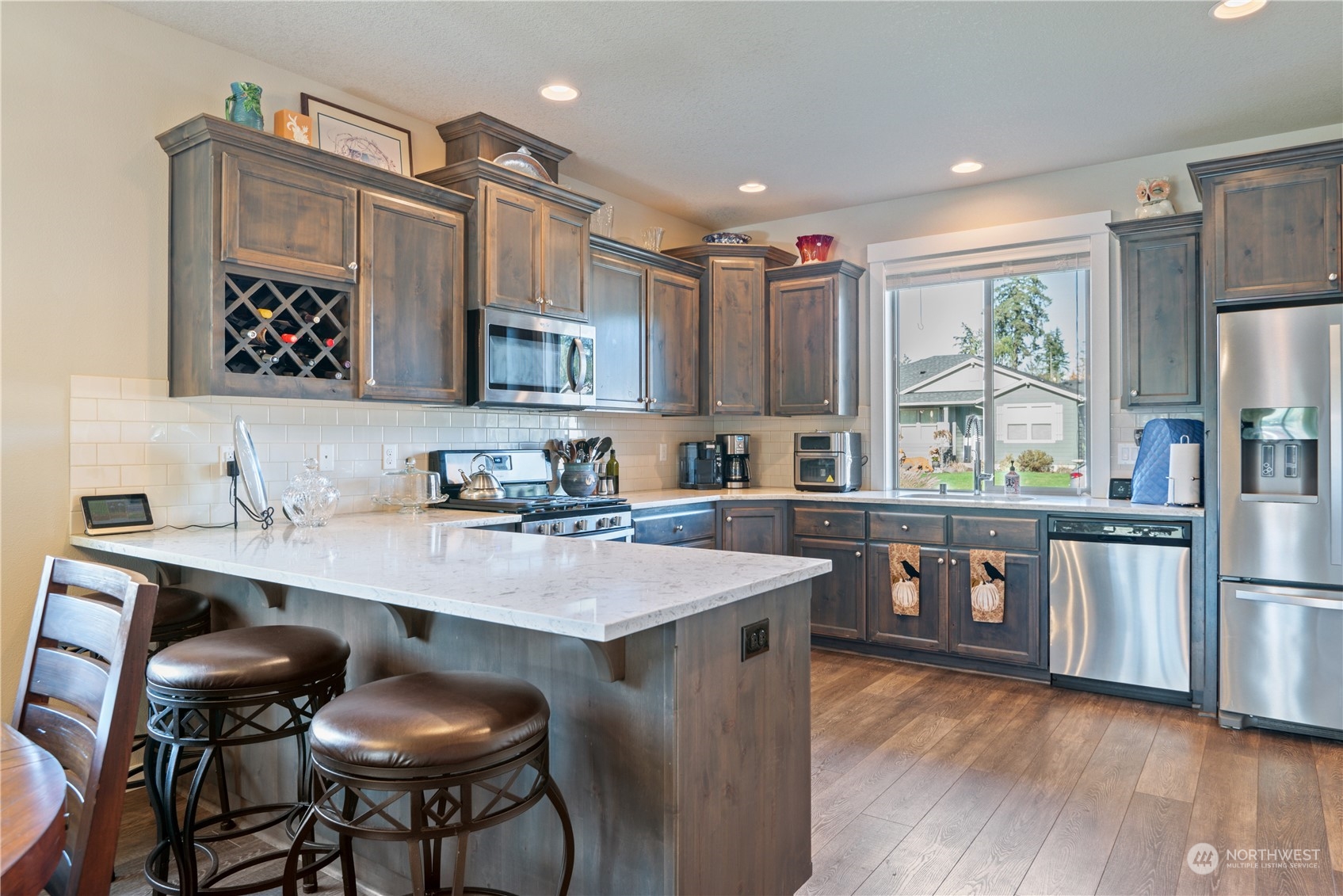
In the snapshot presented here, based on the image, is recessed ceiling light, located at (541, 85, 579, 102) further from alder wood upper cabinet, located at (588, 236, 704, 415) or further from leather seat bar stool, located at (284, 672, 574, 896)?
leather seat bar stool, located at (284, 672, 574, 896)

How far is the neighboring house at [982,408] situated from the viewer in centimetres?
458

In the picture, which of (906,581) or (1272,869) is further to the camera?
(906,581)

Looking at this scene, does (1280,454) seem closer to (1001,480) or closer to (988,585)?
(988,585)

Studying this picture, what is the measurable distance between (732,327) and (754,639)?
350 centimetres

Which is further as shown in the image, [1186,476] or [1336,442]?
[1186,476]

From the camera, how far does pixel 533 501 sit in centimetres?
369

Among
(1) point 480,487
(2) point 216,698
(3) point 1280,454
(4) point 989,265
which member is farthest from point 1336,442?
(2) point 216,698

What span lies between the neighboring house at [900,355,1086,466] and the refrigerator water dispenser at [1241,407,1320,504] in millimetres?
1148

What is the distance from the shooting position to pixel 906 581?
14.1ft

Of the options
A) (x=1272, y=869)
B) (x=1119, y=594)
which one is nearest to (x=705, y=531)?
(x=1119, y=594)

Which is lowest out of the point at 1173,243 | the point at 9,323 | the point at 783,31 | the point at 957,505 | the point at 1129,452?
the point at 957,505

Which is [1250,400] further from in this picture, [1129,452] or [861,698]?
[861,698]

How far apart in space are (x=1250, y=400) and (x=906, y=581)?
1758 mm

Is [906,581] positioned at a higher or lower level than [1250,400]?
lower
